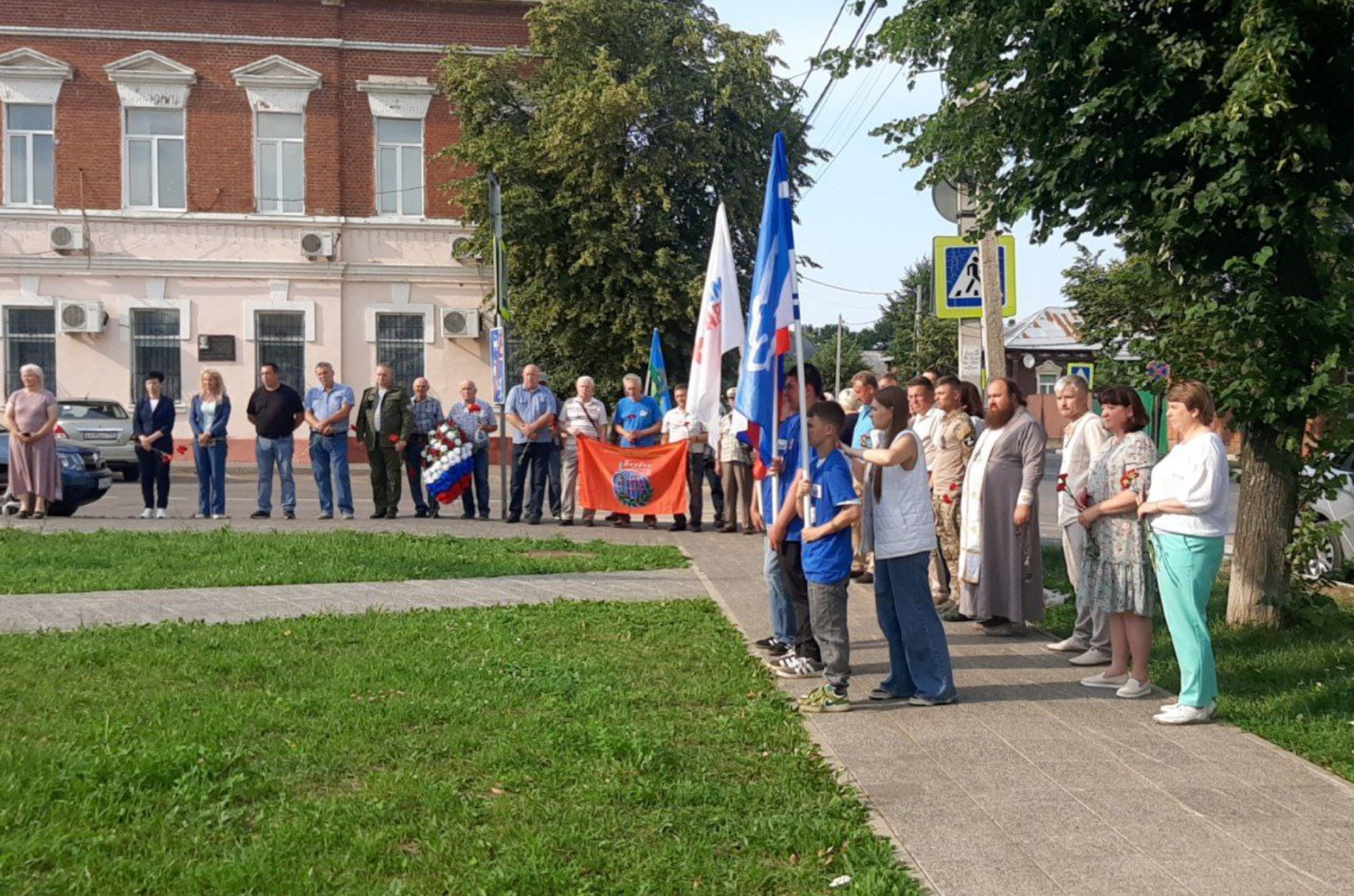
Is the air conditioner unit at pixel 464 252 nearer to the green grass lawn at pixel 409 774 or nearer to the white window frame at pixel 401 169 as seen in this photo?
the white window frame at pixel 401 169

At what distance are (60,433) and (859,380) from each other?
51.5ft

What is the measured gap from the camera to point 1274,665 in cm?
825

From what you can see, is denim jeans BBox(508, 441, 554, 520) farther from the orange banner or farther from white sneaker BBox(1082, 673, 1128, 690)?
white sneaker BBox(1082, 673, 1128, 690)

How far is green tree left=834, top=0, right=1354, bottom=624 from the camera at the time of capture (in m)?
7.87

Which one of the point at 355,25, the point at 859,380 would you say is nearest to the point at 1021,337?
the point at 355,25

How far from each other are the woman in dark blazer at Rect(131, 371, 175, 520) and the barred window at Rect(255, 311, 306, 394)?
15.4 m

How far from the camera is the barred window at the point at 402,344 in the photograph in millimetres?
33125

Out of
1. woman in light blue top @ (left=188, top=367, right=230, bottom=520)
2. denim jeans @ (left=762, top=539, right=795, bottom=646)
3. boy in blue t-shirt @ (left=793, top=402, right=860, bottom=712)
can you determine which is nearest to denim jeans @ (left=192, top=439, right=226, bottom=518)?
woman in light blue top @ (left=188, top=367, right=230, bottom=520)

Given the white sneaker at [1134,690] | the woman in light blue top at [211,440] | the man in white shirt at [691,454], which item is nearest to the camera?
the white sneaker at [1134,690]

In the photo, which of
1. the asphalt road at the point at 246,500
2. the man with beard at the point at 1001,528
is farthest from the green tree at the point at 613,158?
the man with beard at the point at 1001,528

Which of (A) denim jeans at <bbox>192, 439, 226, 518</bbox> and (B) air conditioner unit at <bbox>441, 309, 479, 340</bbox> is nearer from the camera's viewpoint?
(A) denim jeans at <bbox>192, 439, 226, 518</bbox>

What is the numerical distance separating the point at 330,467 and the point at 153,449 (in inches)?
84.1

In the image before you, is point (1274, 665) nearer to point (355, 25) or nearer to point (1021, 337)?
point (355, 25)

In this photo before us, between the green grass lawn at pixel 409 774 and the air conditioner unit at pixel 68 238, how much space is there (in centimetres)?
2547
